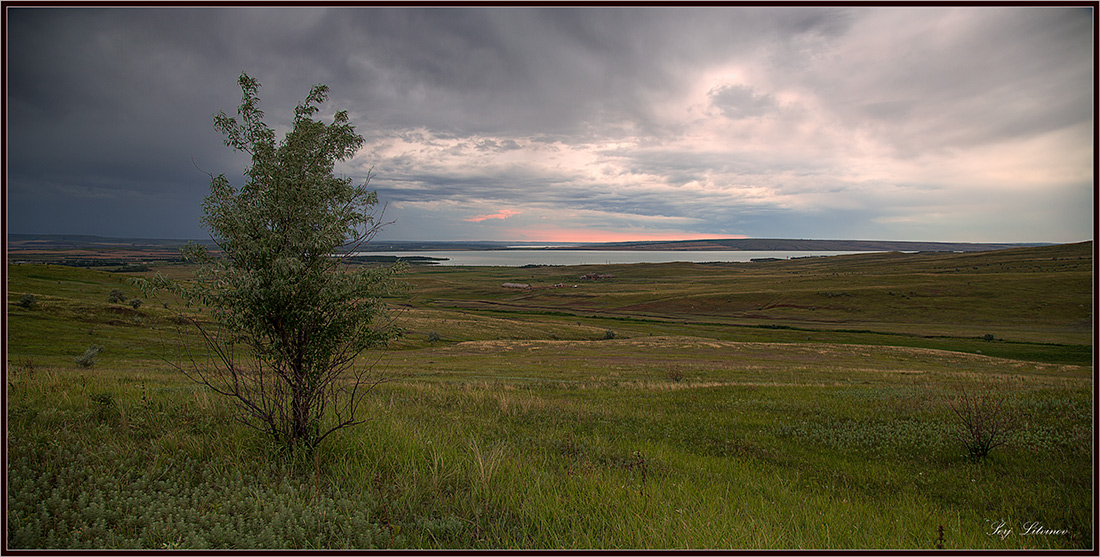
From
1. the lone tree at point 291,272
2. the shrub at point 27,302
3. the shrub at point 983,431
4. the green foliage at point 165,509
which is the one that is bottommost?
the shrub at point 27,302

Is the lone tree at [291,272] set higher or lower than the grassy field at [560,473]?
higher

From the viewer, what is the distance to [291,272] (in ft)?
18.4

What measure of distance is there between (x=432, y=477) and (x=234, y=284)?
3272mm

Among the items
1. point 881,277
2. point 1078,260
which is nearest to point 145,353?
point 881,277

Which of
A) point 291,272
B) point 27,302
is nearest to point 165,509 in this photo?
point 291,272

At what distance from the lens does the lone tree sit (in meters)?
5.49

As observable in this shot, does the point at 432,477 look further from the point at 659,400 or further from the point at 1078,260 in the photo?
the point at 1078,260

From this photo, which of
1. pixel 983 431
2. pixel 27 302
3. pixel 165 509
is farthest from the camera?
pixel 27 302

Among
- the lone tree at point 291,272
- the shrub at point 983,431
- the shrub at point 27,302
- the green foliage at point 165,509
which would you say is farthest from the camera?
the shrub at point 27,302

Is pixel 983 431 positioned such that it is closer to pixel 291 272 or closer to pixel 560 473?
pixel 560 473

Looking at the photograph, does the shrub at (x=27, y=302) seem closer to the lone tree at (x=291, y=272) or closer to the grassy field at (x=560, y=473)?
the grassy field at (x=560, y=473)

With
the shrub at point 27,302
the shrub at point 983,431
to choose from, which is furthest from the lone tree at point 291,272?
the shrub at point 27,302

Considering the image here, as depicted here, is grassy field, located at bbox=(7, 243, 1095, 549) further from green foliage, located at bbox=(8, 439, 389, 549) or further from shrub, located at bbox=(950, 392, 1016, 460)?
shrub, located at bbox=(950, 392, 1016, 460)

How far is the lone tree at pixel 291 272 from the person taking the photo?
5.49m
